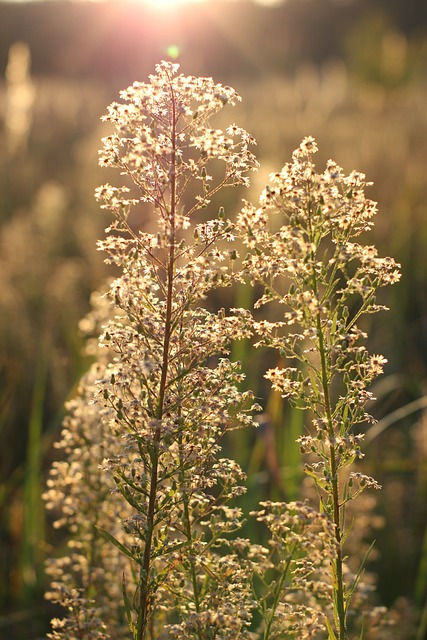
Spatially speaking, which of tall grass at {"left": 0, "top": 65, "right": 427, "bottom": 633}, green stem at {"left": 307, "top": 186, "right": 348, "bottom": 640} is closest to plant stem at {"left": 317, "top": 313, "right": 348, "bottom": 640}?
green stem at {"left": 307, "top": 186, "right": 348, "bottom": 640}

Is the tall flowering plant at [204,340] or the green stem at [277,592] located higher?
the tall flowering plant at [204,340]

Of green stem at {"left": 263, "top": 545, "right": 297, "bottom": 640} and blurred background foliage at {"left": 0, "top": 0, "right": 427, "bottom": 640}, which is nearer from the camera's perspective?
green stem at {"left": 263, "top": 545, "right": 297, "bottom": 640}

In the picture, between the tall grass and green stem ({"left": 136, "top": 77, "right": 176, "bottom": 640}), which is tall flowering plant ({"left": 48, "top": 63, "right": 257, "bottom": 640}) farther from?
the tall grass

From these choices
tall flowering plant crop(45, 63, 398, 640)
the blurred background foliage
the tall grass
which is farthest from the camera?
the tall grass

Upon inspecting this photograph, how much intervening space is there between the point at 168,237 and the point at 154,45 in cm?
5041

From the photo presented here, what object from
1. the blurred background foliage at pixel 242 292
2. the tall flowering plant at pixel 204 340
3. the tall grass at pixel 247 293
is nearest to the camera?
the tall flowering plant at pixel 204 340

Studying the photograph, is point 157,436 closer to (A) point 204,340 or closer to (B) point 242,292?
(A) point 204,340

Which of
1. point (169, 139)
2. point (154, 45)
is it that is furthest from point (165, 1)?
point (169, 139)

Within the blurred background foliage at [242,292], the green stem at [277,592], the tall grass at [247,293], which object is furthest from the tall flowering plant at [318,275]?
the tall grass at [247,293]

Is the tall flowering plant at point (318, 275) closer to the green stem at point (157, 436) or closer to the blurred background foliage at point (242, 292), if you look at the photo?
the green stem at point (157, 436)

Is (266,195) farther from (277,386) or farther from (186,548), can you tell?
(186,548)

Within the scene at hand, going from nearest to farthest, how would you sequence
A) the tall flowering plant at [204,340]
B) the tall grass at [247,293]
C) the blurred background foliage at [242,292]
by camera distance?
the tall flowering plant at [204,340] → the blurred background foliage at [242,292] → the tall grass at [247,293]

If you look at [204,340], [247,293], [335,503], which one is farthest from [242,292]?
[335,503]

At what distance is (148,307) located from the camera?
216 cm
